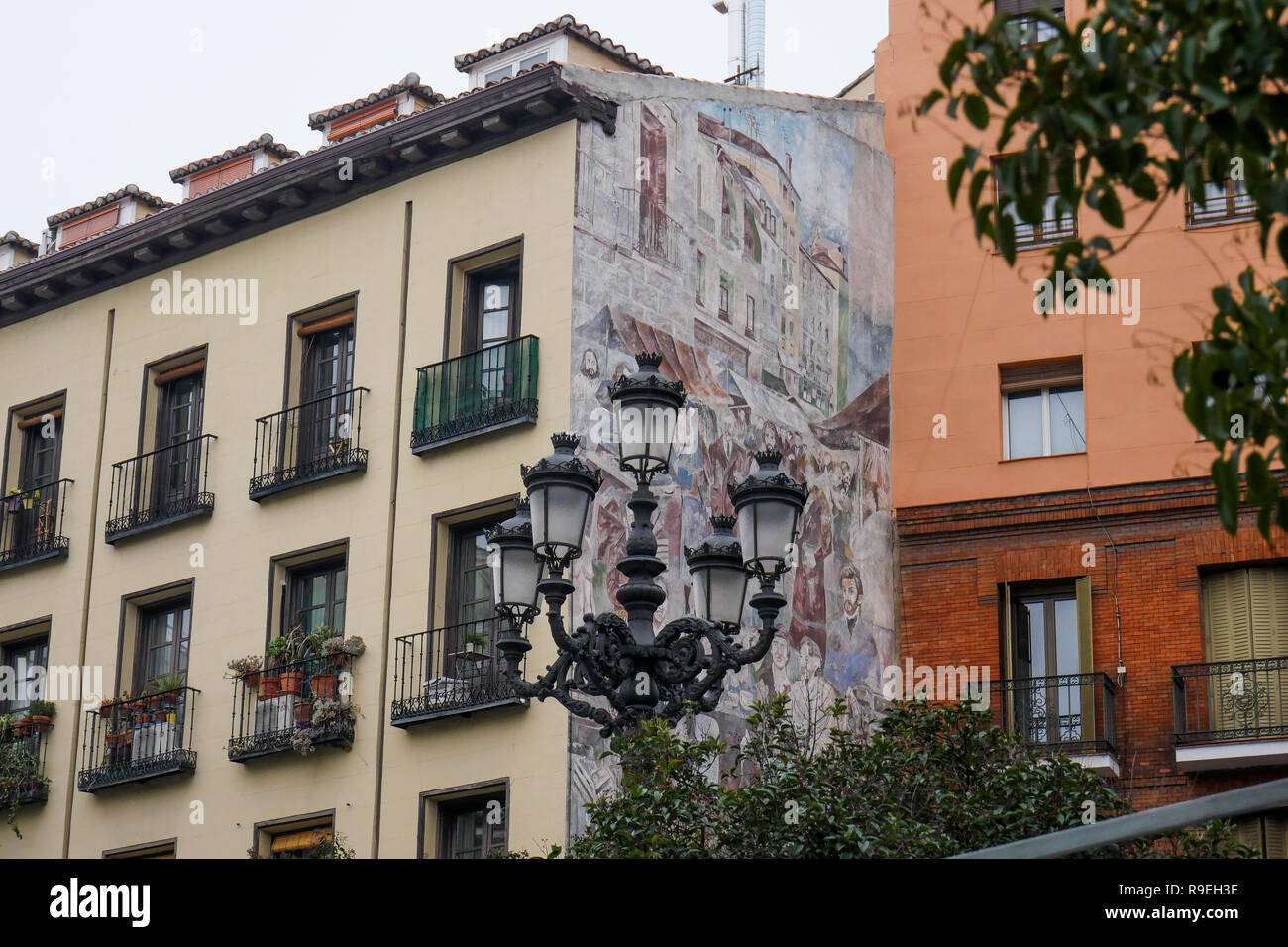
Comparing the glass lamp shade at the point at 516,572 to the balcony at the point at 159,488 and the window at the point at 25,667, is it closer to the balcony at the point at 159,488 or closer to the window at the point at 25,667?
the balcony at the point at 159,488

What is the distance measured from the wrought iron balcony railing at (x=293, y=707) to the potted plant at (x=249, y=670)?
0.04ft

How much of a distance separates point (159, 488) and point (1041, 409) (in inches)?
452

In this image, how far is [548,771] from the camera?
23234 mm

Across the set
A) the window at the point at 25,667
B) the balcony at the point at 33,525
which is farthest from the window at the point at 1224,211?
the window at the point at 25,667

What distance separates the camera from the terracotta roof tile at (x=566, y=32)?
27438 mm

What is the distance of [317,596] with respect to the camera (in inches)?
1043

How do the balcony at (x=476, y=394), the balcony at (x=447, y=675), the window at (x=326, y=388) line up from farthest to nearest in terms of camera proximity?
the window at (x=326, y=388), the balcony at (x=476, y=394), the balcony at (x=447, y=675)

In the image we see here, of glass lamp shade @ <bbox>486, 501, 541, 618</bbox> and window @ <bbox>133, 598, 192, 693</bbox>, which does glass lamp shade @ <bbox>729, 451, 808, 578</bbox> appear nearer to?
glass lamp shade @ <bbox>486, 501, 541, 618</bbox>

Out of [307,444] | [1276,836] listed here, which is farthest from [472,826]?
[1276,836]

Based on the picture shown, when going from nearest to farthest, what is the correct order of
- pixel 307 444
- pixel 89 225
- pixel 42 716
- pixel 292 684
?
1. pixel 292 684
2. pixel 307 444
3. pixel 42 716
4. pixel 89 225

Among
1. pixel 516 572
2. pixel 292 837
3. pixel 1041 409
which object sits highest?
pixel 1041 409

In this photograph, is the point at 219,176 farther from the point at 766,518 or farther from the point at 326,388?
the point at 766,518

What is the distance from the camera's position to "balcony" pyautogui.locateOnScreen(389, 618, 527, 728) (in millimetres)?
23750

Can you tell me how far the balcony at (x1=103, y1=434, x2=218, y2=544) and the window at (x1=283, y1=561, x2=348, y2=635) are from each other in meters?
1.77
